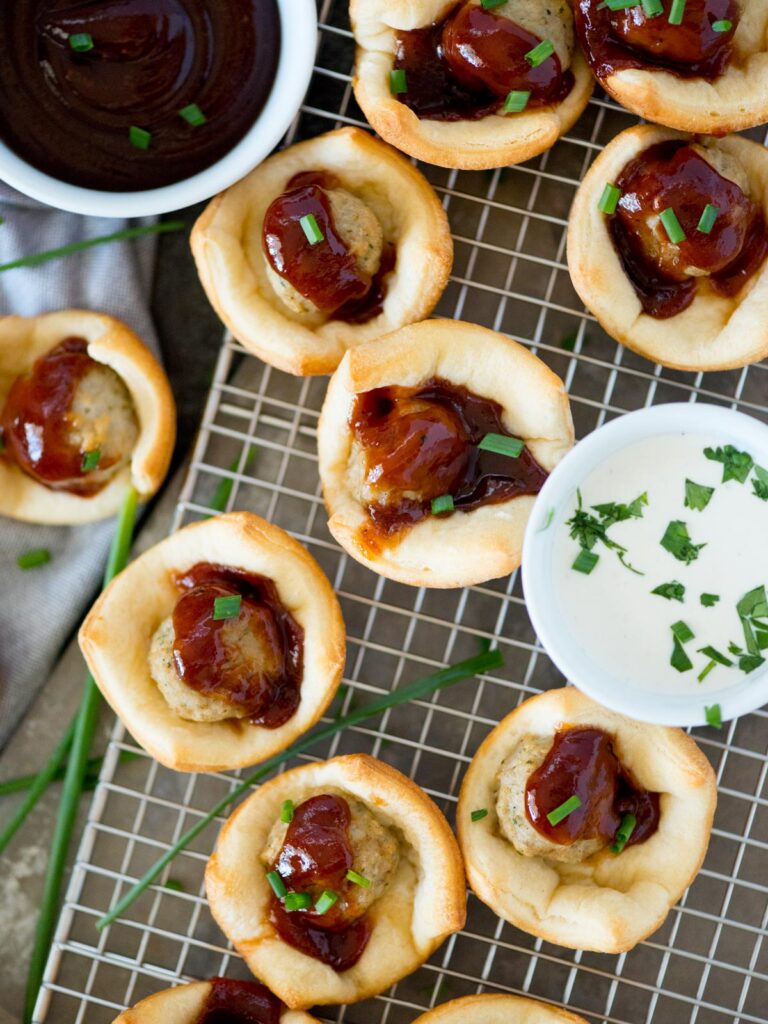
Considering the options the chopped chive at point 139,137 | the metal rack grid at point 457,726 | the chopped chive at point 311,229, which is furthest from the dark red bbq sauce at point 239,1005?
the chopped chive at point 139,137

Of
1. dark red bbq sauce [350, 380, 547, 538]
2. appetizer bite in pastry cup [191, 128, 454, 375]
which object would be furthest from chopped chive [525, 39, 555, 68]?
dark red bbq sauce [350, 380, 547, 538]

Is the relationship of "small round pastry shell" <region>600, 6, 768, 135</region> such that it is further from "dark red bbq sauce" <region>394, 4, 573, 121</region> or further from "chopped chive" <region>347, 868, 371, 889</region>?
"chopped chive" <region>347, 868, 371, 889</region>

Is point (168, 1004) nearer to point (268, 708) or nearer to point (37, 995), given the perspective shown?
point (37, 995)

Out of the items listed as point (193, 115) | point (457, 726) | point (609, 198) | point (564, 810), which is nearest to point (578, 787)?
point (564, 810)

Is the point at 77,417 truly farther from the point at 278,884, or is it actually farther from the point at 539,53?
the point at 539,53

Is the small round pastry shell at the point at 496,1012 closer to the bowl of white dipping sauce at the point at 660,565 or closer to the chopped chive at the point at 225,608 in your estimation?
the bowl of white dipping sauce at the point at 660,565

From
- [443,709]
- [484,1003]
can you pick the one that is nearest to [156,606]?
[443,709]
